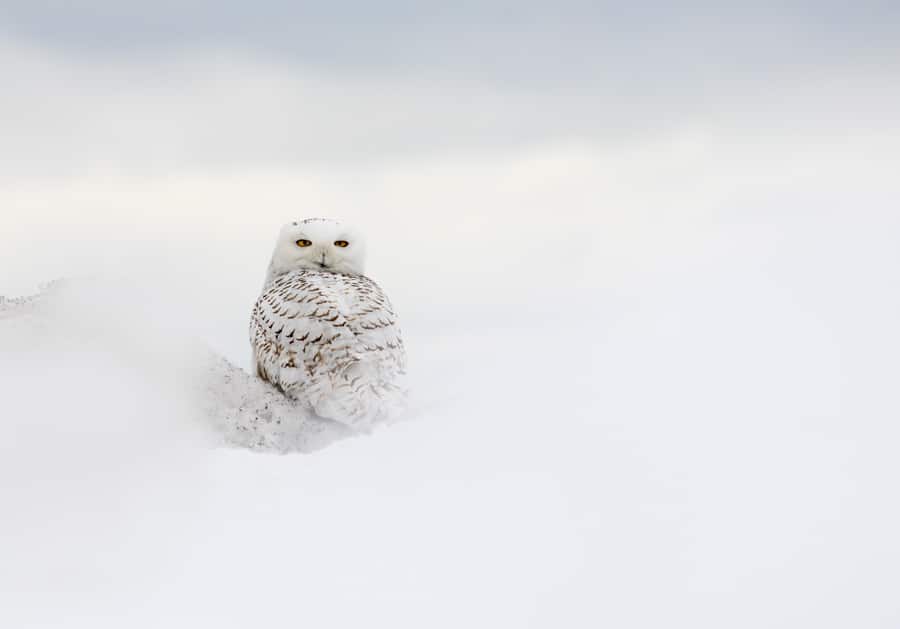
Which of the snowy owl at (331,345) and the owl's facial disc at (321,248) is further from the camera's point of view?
the owl's facial disc at (321,248)

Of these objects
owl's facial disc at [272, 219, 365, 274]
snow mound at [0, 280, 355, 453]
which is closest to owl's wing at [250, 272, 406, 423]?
snow mound at [0, 280, 355, 453]

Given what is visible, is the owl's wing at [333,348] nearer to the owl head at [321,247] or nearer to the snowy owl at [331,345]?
the snowy owl at [331,345]

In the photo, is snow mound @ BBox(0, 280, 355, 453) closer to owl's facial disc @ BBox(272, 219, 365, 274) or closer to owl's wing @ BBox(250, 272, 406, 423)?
owl's wing @ BBox(250, 272, 406, 423)

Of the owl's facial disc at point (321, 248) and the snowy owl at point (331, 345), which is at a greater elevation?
the owl's facial disc at point (321, 248)

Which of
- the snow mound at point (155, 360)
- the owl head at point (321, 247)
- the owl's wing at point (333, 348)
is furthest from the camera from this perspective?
the owl head at point (321, 247)

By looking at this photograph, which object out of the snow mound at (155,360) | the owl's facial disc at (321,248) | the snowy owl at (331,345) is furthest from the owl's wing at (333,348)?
the owl's facial disc at (321,248)

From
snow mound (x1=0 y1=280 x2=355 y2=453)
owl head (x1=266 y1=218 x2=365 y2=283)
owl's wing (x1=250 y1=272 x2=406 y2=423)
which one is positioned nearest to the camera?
snow mound (x1=0 y1=280 x2=355 y2=453)
